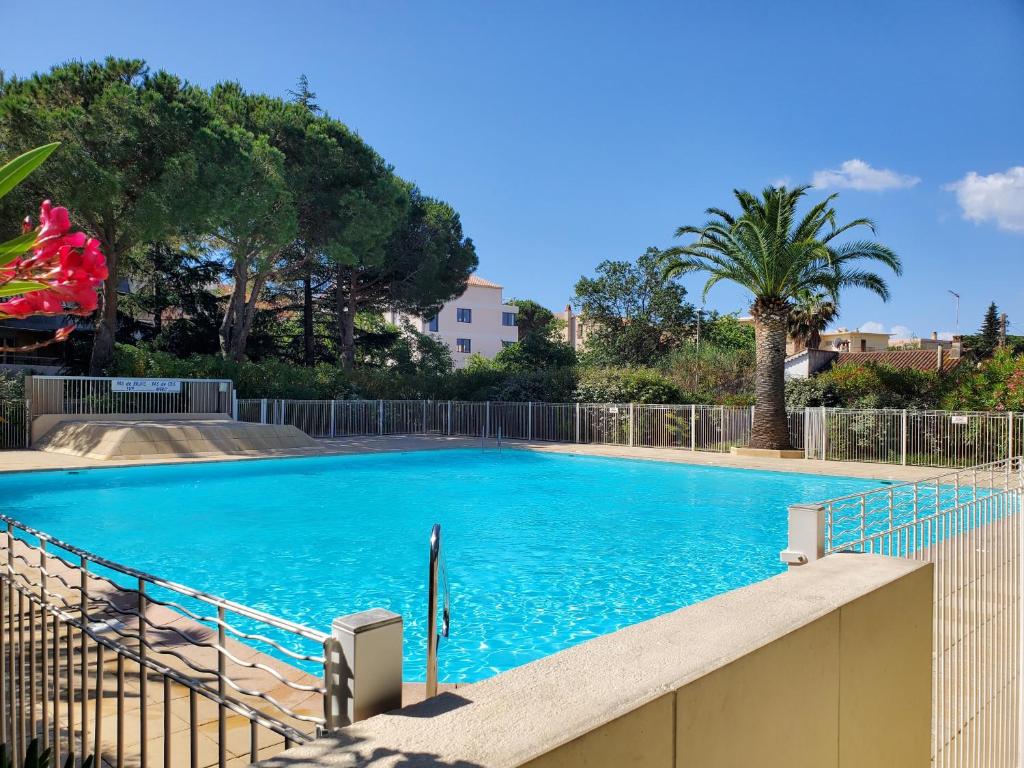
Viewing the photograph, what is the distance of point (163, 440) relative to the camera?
62.5 ft

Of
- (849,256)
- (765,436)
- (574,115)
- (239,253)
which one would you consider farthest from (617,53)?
(239,253)

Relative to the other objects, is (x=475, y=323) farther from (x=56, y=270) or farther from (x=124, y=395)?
(x=56, y=270)

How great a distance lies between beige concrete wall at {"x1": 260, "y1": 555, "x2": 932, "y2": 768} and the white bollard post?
0.07 m

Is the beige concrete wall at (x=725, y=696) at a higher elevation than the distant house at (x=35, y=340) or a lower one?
lower

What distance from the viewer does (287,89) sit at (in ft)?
107

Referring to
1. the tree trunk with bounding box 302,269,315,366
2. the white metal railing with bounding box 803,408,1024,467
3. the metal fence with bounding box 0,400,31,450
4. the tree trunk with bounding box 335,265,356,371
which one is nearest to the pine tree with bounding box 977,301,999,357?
the white metal railing with bounding box 803,408,1024,467

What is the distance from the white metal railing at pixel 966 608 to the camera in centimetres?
379

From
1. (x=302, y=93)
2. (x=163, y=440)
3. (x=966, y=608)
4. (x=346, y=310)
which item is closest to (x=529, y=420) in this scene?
(x=346, y=310)

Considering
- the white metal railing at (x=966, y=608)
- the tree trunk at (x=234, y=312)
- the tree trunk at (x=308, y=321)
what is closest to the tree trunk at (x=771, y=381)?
the white metal railing at (x=966, y=608)

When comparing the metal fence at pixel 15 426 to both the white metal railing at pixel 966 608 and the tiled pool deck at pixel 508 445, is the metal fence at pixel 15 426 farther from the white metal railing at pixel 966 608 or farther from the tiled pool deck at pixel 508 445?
the white metal railing at pixel 966 608

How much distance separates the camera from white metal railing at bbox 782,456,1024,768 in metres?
3.79

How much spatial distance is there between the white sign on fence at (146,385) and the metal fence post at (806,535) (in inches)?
870

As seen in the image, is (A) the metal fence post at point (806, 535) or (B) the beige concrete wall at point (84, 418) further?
(B) the beige concrete wall at point (84, 418)

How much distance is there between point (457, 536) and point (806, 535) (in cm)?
730
